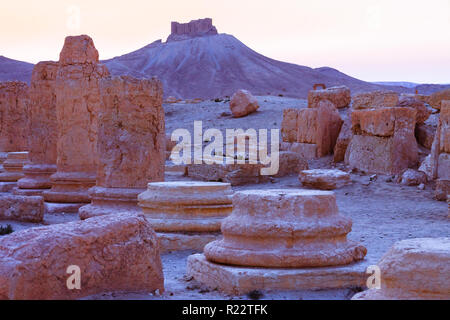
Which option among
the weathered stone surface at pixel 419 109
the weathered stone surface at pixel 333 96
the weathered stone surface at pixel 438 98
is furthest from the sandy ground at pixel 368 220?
the weathered stone surface at pixel 333 96

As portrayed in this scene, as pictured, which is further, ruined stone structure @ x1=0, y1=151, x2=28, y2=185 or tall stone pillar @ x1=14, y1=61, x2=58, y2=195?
ruined stone structure @ x1=0, y1=151, x2=28, y2=185

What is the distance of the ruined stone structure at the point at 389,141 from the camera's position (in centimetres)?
1246

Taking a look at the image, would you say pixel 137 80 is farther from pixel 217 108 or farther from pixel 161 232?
pixel 217 108

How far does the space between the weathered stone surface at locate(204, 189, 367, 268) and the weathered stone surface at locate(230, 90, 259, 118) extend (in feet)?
61.4

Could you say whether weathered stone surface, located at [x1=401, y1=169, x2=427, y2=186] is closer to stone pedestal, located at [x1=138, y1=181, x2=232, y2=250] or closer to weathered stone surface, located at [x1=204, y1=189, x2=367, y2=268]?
stone pedestal, located at [x1=138, y1=181, x2=232, y2=250]

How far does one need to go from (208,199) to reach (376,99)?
33.4 feet

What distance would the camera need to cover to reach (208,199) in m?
7.26

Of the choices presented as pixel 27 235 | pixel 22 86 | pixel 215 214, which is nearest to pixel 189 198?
pixel 215 214

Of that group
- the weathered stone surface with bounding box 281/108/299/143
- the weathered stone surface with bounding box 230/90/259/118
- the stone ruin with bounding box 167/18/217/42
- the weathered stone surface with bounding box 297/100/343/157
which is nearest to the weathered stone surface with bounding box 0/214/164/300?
the weathered stone surface with bounding box 297/100/343/157

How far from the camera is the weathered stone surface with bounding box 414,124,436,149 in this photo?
43.0 ft

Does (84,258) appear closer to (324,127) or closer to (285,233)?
(285,233)

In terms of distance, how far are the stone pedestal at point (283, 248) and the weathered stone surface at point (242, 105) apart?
736 inches

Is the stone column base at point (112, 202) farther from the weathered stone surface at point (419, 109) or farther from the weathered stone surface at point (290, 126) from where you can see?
the weathered stone surface at point (290, 126)
